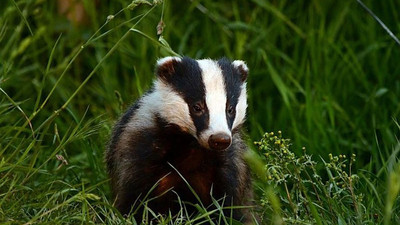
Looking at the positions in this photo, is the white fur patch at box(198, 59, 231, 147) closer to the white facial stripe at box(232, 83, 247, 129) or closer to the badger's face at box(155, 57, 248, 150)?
the badger's face at box(155, 57, 248, 150)

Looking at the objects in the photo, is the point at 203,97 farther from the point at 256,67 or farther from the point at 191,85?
the point at 256,67

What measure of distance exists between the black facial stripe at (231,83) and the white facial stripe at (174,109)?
173mm

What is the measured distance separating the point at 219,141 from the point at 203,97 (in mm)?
284

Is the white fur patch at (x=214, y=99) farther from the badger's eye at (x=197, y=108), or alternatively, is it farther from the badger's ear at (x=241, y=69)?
the badger's ear at (x=241, y=69)

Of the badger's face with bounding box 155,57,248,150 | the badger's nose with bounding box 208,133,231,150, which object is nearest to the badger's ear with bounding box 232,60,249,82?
the badger's face with bounding box 155,57,248,150

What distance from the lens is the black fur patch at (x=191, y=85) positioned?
4023 mm

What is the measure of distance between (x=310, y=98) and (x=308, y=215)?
1595 mm

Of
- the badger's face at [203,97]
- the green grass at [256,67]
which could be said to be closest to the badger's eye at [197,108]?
the badger's face at [203,97]

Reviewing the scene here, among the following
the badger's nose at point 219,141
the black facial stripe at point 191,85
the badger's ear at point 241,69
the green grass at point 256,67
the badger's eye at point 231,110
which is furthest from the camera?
the green grass at point 256,67

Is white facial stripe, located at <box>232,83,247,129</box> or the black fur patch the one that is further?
white facial stripe, located at <box>232,83,247,129</box>

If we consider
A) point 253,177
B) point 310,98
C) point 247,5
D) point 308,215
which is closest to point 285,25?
point 247,5

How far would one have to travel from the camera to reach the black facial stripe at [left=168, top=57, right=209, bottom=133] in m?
4.02

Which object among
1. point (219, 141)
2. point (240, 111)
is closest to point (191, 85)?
point (240, 111)

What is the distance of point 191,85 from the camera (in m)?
4.16
